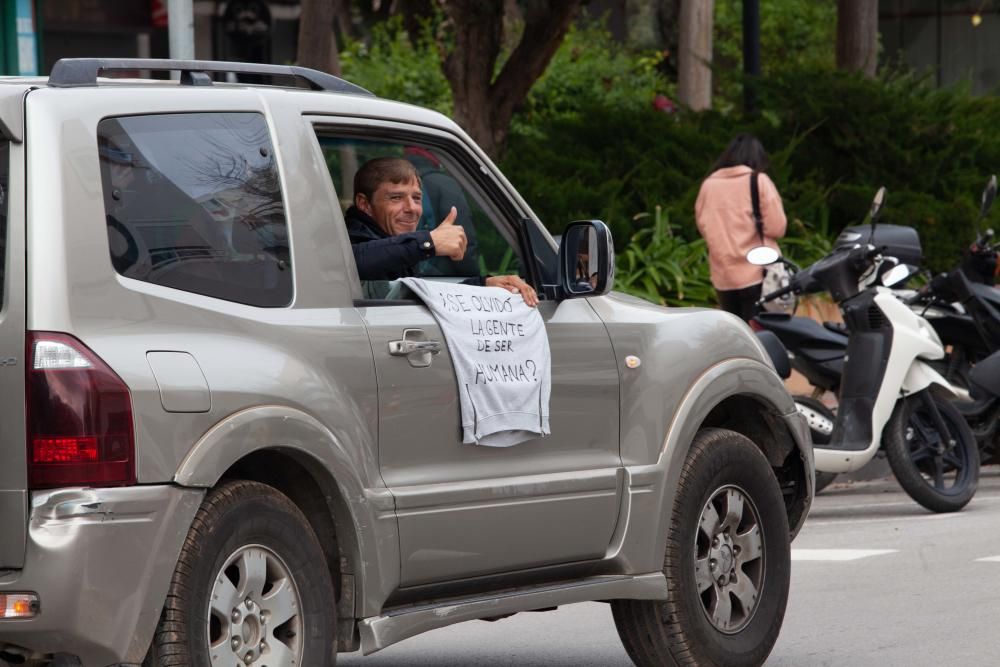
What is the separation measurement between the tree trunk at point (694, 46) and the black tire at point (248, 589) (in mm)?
18929

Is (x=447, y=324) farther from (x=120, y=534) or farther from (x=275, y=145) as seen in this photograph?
(x=120, y=534)

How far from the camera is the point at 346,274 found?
17.2 ft

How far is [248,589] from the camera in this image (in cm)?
475

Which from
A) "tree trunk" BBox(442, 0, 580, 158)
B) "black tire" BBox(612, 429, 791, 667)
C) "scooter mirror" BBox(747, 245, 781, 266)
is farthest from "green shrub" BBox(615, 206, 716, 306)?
"black tire" BBox(612, 429, 791, 667)

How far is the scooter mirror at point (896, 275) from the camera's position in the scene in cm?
1140

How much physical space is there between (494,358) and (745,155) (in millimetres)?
8338

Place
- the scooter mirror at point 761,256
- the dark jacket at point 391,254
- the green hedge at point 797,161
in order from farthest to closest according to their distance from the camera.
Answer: the green hedge at point 797,161, the scooter mirror at point 761,256, the dark jacket at point 391,254

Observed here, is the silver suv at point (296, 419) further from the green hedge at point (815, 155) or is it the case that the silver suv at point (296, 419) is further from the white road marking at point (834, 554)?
the green hedge at point (815, 155)

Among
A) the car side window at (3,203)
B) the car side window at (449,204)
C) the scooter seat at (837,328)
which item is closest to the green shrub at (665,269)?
the scooter seat at (837,328)

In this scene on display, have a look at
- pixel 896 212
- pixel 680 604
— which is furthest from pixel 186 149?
pixel 896 212

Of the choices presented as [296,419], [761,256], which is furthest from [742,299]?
[296,419]

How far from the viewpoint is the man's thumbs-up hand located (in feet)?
18.3

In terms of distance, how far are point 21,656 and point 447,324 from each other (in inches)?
58.5

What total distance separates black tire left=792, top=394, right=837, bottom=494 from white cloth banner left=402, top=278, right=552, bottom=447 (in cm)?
548
